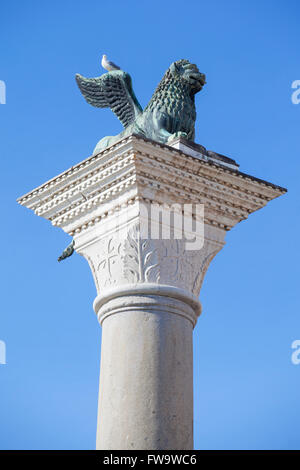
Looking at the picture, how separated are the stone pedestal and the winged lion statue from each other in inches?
28.7

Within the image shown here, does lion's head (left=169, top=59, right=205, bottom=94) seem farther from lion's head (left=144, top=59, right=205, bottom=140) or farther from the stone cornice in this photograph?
the stone cornice

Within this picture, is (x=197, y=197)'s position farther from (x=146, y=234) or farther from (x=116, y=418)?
(x=116, y=418)

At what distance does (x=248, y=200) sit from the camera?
844 cm

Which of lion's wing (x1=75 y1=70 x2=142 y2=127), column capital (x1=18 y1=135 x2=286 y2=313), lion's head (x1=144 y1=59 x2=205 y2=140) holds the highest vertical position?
lion's wing (x1=75 y1=70 x2=142 y2=127)

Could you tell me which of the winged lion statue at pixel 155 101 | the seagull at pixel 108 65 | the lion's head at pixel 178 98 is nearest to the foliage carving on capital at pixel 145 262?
the winged lion statue at pixel 155 101

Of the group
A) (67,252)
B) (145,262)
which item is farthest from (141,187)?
(67,252)

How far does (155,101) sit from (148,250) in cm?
241

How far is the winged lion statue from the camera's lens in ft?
30.9

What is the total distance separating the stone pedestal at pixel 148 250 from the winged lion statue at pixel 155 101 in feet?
2.39

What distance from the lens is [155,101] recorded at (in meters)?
9.71

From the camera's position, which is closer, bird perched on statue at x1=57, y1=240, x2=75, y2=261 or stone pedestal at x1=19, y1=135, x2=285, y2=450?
stone pedestal at x1=19, y1=135, x2=285, y2=450

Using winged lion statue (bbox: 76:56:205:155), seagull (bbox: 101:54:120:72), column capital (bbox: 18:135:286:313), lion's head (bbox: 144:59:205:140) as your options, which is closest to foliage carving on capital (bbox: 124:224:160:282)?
column capital (bbox: 18:135:286:313)

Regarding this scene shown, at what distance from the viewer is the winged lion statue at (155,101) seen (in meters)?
9.41

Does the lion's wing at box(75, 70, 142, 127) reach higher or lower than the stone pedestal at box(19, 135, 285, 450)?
higher
